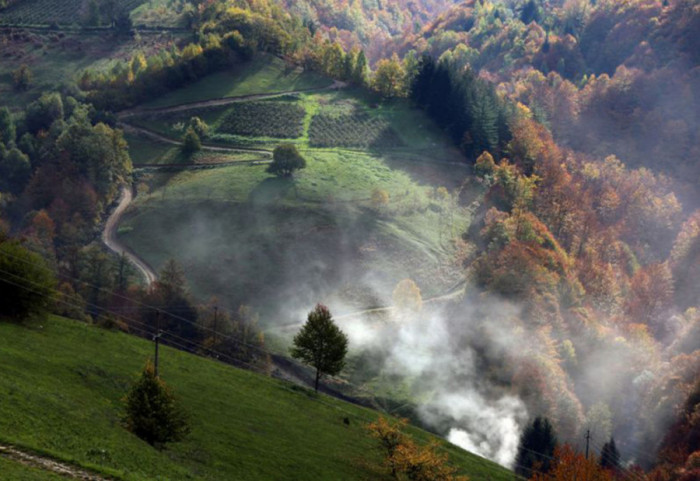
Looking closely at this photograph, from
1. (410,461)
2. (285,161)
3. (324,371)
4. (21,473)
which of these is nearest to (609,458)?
(324,371)

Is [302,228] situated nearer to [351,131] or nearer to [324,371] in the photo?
[351,131]

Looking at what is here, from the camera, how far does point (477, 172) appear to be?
7215 inches

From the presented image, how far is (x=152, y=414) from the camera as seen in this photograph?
51406mm

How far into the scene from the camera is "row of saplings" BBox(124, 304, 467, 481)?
51.6 metres

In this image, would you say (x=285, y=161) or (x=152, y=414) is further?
(x=285, y=161)


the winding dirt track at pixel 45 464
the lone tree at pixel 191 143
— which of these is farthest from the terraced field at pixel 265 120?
the winding dirt track at pixel 45 464

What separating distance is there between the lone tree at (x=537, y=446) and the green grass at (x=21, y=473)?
77926mm

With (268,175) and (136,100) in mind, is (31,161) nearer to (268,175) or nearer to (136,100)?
(136,100)

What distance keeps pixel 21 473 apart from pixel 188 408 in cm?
2697

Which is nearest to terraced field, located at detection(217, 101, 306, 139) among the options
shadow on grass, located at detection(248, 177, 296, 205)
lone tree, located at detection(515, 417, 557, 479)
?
shadow on grass, located at detection(248, 177, 296, 205)

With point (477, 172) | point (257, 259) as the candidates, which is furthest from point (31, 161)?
point (477, 172)

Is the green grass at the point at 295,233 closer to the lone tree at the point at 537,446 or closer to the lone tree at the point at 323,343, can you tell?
the lone tree at the point at 323,343

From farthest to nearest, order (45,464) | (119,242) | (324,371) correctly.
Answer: (119,242)
(324,371)
(45,464)

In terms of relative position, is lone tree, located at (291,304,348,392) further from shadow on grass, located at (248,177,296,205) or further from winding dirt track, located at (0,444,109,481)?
shadow on grass, located at (248,177,296,205)
